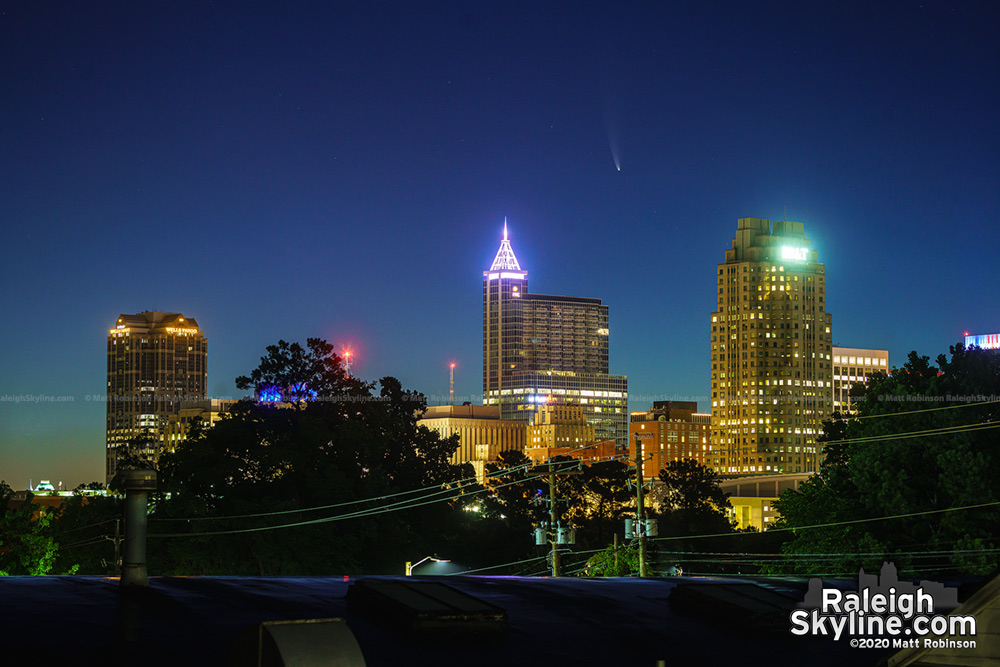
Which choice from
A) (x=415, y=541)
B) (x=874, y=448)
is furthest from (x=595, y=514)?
(x=874, y=448)

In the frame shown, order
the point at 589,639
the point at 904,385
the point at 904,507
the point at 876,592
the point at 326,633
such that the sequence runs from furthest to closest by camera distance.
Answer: the point at 904,385, the point at 904,507, the point at 876,592, the point at 589,639, the point at 326,633

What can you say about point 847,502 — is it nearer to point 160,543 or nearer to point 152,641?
point 160,543

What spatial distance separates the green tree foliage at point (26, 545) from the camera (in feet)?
218

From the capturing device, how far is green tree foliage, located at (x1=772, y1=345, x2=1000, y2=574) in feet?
177

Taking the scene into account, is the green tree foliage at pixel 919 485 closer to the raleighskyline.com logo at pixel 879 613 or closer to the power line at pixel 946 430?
the power line at pixel 946 430

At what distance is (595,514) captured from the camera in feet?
475

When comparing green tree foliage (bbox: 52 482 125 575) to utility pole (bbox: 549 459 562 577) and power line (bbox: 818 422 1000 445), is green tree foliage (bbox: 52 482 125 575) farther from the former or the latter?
power line (bbox: 818 422 1000 445)

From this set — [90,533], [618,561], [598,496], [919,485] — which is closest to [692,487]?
[598,496]

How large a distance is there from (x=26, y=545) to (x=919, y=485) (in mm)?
54895

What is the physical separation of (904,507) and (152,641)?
50913mm

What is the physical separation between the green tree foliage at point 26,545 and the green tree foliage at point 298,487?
33.7 feet

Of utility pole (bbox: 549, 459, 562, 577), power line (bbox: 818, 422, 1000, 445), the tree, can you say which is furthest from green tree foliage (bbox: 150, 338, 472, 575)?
the tree

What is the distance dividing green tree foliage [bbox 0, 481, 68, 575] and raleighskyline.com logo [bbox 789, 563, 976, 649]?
6202 cm

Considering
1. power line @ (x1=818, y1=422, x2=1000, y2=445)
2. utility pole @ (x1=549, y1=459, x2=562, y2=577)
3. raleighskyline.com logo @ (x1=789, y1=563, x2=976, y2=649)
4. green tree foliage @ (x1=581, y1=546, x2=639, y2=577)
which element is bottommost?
green tree foliage @ (x1=581, y1=546, x2=639, y2=577)
